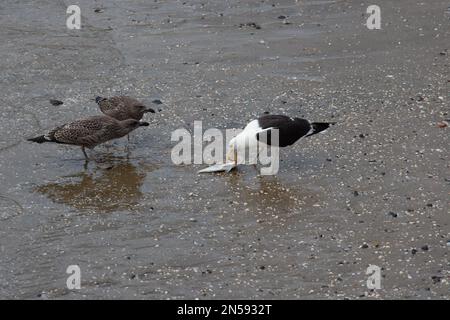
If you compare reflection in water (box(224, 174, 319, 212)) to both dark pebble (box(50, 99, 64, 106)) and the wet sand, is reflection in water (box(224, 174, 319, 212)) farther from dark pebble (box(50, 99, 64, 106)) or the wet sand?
dark pebble (box(50, 99, 64, 106))

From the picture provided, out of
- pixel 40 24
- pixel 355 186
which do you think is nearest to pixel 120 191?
pixel 355 186

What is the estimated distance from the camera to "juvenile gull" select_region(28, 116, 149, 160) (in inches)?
340

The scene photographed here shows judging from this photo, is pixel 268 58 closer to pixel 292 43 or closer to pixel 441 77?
pixel 292 43

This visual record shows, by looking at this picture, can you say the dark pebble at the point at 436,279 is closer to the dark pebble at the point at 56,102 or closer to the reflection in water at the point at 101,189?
the reflection in water at the point at 101,189

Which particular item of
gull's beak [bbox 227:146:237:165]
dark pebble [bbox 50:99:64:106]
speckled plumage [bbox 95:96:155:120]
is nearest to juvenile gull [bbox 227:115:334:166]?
gull's beak [bbox 227:146:237:165]

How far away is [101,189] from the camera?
8.14 m

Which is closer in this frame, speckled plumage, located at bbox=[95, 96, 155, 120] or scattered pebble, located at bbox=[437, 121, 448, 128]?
scattered pebble, located at bbox=[437, 121, 448, 128]

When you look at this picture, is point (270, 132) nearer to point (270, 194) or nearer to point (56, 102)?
point (270, 194)

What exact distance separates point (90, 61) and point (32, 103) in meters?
1.30

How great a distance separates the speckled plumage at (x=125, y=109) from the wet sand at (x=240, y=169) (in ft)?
0.75

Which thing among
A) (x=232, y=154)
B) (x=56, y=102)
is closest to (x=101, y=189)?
(x=232, y=154)

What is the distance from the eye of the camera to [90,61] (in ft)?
35.8

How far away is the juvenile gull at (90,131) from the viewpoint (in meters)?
8.65

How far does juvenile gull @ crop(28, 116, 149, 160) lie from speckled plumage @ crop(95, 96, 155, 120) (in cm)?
31
